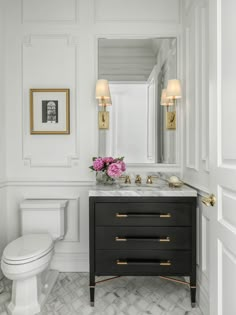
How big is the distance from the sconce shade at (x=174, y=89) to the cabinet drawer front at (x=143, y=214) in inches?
41.4

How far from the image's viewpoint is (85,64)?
2705 mm

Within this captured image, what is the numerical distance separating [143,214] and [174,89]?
3.97 ft

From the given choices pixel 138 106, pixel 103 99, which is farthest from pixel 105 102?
pixel 138 106

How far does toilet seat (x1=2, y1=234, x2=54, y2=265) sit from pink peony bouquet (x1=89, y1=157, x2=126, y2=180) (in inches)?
28.1

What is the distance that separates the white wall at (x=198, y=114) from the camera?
1963 mm

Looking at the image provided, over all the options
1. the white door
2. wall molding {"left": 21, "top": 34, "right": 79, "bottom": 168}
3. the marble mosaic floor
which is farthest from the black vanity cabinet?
wall molding {"left": 21, "top": 34, "right": 79, "bottom": 168}

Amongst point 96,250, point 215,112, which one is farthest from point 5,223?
point 215,112

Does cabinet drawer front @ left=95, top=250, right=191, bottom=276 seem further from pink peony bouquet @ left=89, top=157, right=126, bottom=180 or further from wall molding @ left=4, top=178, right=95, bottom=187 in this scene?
wall molding @ left=4, top=178, right=95, bottom=187

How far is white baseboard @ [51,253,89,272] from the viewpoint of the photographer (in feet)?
8.84

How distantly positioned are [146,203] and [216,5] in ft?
4.38

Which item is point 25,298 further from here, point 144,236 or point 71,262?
point 144,236

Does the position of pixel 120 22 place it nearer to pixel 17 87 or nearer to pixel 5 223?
pixel 17 87

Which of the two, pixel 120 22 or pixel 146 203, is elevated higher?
pixel 120 22

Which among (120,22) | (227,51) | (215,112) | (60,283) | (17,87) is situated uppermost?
(120,22)
